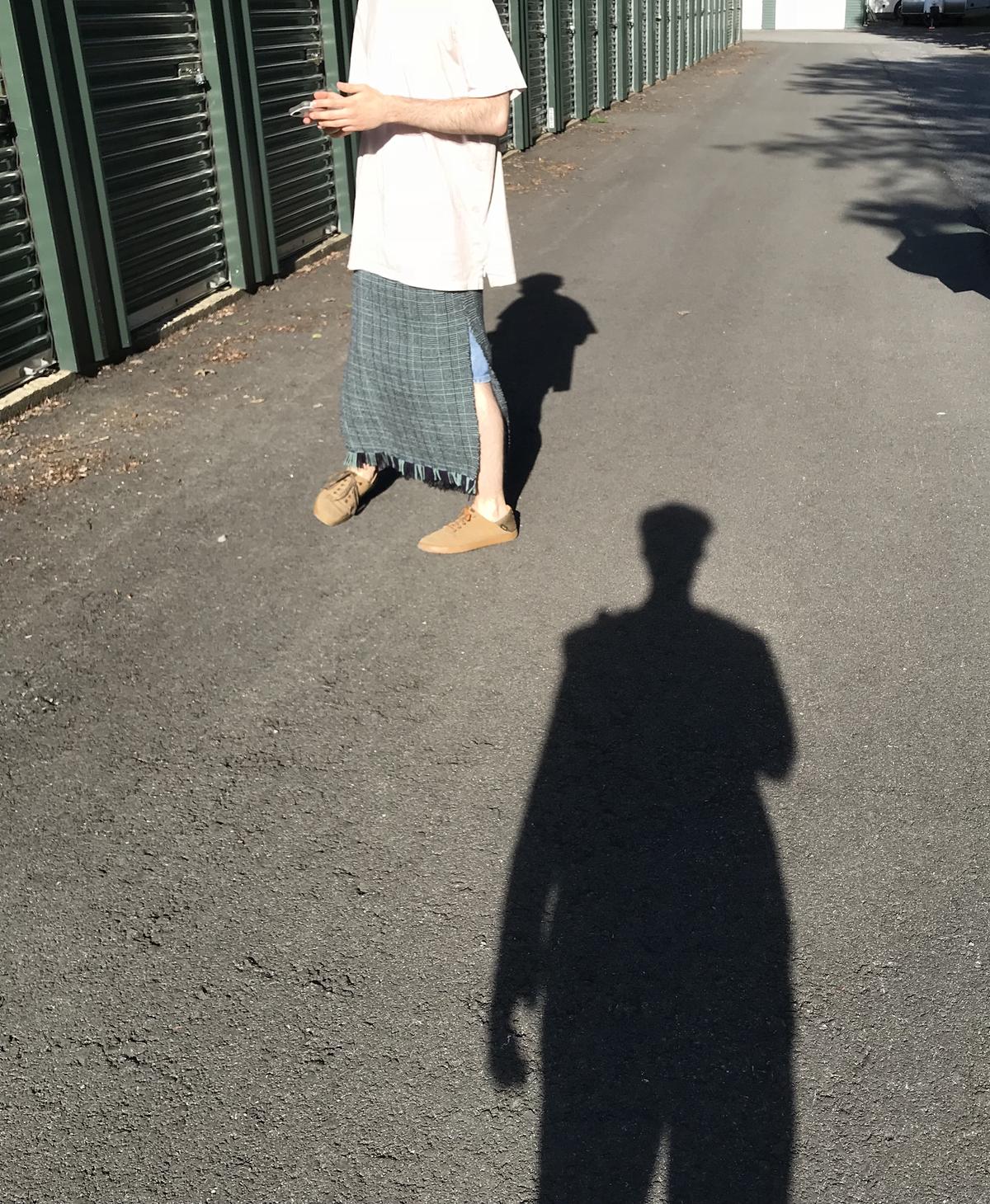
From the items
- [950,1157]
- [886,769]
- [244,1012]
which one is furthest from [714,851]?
[244,1012]

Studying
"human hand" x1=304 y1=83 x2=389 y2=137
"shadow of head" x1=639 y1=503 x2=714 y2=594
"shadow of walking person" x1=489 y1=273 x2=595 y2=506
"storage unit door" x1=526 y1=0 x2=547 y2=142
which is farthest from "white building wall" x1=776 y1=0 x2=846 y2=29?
"human hand" x1=304 y1=83 x2=389 y2=137

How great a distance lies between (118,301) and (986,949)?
6231 mm

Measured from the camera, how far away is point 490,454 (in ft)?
15.5

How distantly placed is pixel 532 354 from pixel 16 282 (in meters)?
2.97

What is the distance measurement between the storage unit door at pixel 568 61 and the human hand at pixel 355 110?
16.8 m

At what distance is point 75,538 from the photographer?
5082 mm

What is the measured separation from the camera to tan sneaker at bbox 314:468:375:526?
16.6ft

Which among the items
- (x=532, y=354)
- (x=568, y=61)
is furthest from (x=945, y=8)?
(x=532, y=354)

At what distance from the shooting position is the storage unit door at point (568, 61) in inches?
774

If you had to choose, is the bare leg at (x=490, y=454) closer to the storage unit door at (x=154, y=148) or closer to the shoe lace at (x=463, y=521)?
the shoe lace at (x=463, y=521)

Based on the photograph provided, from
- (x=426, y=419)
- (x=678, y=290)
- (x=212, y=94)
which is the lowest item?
(x=678, y=290)

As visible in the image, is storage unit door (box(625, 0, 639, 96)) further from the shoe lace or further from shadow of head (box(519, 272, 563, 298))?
the shoe lace

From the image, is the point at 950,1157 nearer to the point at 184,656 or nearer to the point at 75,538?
the point at 184,656

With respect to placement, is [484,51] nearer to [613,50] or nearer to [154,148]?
[154,148]
